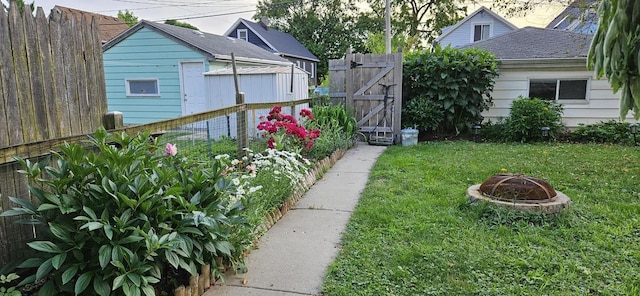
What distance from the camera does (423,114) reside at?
8.29 metres

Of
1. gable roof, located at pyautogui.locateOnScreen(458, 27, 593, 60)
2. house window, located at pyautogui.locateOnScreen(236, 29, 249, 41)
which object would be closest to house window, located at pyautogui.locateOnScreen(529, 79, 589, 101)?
gable roof, located at pyautogui.locateOnScreen(458, 27, 593, 60)

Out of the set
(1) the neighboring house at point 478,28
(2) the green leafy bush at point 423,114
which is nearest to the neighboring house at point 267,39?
(1) the neighboring house at point 478,28

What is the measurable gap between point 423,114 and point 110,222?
708 cm

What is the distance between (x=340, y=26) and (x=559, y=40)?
25.5 metres

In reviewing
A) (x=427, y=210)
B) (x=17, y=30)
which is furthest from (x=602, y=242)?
(x=17, y=30)

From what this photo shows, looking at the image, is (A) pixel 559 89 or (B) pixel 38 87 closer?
(B) pixel 38 87

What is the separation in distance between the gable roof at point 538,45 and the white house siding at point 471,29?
8783 mm

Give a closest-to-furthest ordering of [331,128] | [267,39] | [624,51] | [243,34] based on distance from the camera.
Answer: [624,51] < [331,128] < [267,39] < [243,34]

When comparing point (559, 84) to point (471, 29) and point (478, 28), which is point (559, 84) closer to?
point (471, 29)

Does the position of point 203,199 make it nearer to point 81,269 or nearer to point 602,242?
point 81,269

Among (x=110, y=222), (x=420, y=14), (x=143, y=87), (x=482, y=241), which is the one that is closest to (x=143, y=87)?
(x=143, y=87)

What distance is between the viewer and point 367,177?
5402 millimetres

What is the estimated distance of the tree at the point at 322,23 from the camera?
108ft

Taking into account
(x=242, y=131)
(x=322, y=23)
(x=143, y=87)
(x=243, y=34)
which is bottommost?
(x=242, y=131)
